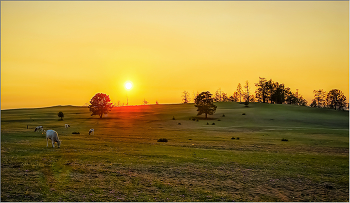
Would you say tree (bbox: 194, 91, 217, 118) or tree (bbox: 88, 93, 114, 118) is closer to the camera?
tree (bbox: 194, 91, 217, 118)

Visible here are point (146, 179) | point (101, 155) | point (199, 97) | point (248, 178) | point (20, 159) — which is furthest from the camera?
point (199, 97)

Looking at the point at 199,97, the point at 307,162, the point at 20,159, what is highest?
the point at 199,97

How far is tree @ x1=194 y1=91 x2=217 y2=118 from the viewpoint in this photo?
125375 millimetres

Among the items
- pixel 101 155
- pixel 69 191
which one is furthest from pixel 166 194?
pixel 101 155

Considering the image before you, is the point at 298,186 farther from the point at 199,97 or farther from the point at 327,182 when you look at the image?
the point at 199,97

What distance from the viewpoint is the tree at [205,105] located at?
125 metres

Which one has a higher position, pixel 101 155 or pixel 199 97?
pixel 199 97

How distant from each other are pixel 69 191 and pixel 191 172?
9385 mm

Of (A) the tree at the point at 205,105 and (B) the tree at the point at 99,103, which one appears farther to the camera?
(B) the tree at the point at 99,103

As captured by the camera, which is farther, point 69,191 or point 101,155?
point 101,155

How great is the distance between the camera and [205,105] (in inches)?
4948

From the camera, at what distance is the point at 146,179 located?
1806 centimetres

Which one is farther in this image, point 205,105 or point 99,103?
point 99,103

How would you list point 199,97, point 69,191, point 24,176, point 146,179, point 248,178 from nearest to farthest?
point 69,191 → point 24,176 → point 146,179 → point 248,178 → point 199,97
